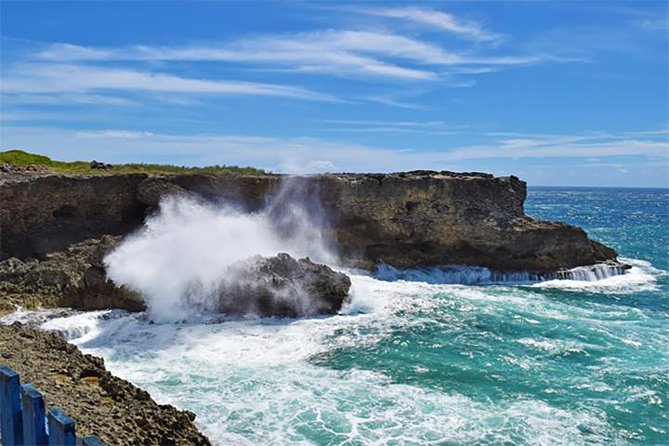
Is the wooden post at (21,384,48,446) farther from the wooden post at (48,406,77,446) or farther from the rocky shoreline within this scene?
the rocky shoreline

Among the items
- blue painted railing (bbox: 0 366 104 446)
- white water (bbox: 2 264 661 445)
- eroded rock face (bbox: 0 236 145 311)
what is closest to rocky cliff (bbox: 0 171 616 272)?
eroded rock face (bbox: 0 236 145 311)

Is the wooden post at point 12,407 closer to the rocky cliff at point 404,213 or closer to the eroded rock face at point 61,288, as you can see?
the eroded rock face at point 61,288

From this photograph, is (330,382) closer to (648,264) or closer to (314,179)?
(314,179)

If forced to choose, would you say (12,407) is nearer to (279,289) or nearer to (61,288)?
(279,289)

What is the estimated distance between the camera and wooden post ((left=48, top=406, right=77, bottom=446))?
294 centimetres

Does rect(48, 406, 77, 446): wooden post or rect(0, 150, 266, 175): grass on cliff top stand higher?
rect(0, 150, 266, 175): grass on cliff top

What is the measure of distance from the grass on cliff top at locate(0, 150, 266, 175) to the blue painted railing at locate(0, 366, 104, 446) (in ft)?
79.9

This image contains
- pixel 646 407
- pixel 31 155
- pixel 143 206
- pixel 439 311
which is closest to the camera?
pixel 646 407

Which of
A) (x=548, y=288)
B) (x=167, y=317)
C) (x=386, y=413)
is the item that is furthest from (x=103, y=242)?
(x=548, y=288)

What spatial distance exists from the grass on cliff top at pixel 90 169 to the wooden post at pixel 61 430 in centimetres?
2496

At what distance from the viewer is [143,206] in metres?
25.3

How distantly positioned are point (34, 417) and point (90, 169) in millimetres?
26719

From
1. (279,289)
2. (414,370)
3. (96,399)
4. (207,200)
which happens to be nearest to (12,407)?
(96,399)

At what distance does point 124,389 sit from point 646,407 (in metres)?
10.3
